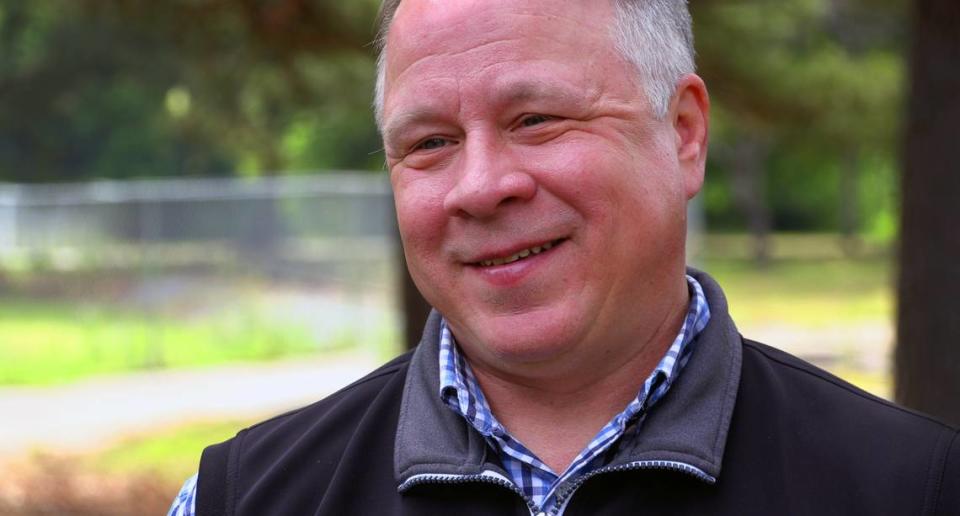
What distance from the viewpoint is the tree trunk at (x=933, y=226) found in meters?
4.09

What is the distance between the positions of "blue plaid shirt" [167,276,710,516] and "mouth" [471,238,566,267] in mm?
205

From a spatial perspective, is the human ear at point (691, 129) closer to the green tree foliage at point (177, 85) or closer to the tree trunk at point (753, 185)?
the green tree foliage at point (177, 85)

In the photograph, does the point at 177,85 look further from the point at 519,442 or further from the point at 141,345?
the point at 519,442

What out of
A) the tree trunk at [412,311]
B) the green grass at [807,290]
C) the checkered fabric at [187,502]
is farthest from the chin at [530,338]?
the green grass at [807,290]

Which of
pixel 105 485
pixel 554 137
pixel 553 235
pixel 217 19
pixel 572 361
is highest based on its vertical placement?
pixel 217 19

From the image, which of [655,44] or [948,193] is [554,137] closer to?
[655,44]

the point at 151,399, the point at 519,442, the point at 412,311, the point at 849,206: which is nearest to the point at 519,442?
the point at 519,442

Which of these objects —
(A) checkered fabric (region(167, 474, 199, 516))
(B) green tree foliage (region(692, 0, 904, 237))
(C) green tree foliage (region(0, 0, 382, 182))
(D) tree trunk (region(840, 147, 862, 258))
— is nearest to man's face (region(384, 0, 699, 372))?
(A) checkered fabric (region(167, 474, 199, 516))

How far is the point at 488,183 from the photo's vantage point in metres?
1.77

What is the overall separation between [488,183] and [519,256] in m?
0.13

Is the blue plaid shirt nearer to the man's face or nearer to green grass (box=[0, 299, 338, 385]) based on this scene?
the man's face

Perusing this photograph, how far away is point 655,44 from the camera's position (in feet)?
6.17

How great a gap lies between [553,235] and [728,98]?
15.9 feet

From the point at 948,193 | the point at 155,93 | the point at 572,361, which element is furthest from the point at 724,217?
the point at 572,361
